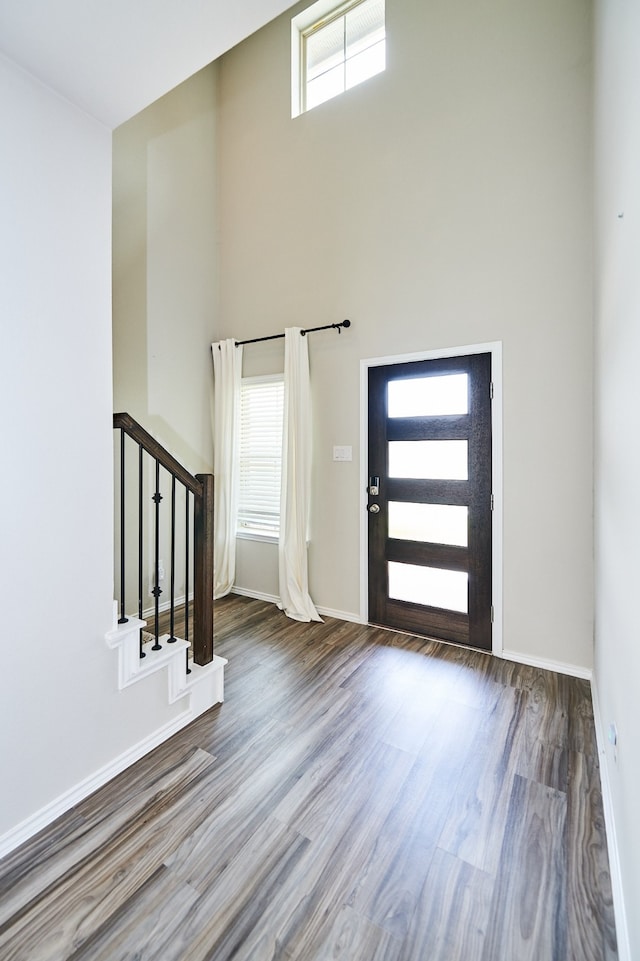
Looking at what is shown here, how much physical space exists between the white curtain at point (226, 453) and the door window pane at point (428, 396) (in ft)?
5.01

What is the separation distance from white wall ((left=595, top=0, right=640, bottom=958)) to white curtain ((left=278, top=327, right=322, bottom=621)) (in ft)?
6.89

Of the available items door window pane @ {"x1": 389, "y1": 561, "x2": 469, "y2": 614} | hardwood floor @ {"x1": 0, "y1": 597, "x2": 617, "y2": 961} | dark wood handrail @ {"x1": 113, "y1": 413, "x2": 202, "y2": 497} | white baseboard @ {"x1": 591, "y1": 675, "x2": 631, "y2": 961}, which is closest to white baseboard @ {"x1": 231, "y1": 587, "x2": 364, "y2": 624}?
door window pane @ {"x1": 389, "y1": 561, "x2": 469, "y2": 614}

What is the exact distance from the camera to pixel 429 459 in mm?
3074

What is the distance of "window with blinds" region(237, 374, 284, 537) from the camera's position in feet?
12.7

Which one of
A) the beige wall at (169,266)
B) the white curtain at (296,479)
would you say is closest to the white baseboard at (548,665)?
the white curtain at (296,479)

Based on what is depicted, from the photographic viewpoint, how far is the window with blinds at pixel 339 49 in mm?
3408

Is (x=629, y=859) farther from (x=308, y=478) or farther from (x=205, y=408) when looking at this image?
(x=205, y=408)

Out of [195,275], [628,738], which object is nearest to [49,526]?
[628,738]

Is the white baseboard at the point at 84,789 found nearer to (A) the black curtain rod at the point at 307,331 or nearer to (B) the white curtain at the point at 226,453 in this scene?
(B) the white curtain at the point at 226,453

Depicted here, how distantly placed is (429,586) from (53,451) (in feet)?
8.35

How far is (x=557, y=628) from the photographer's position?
264 centimetres

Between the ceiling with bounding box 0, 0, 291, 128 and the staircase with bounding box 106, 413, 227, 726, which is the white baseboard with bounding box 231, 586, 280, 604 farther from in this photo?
the ceiling with bounding box 0, 0, 291, 128

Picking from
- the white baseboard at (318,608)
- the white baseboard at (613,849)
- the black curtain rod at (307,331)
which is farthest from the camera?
the white baseboard at (318,608)

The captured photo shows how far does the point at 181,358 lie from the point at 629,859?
4039 millimetres
